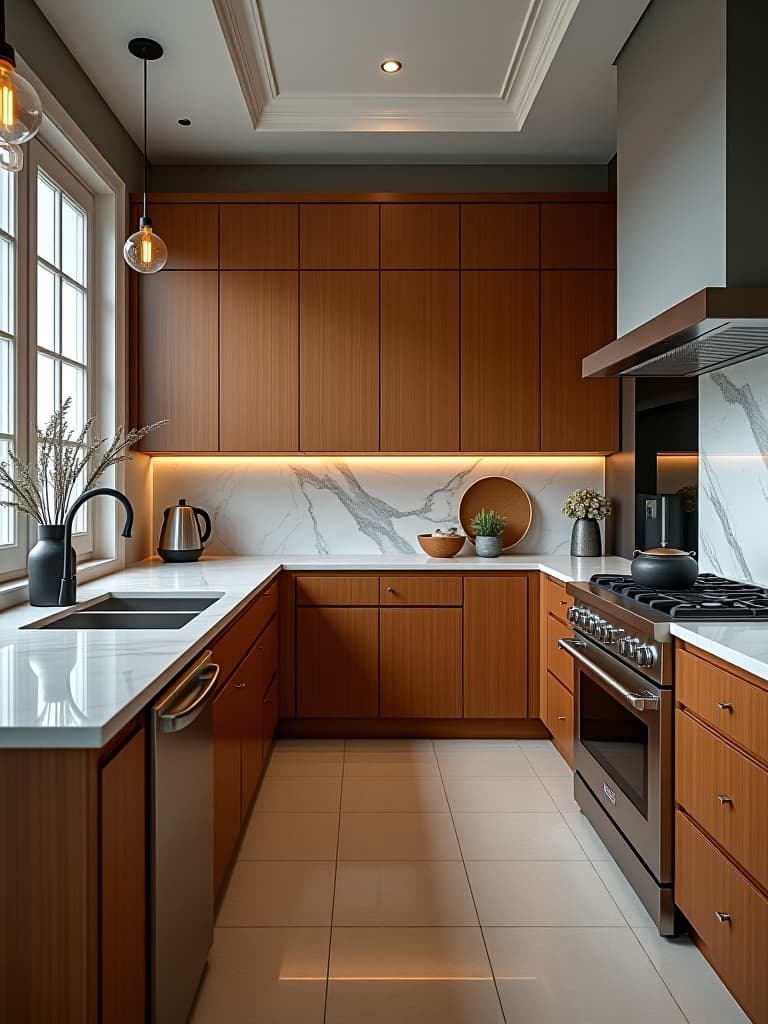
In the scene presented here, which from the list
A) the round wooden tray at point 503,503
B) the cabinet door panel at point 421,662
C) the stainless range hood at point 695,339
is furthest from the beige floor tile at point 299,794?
the stainless range hood at point 695,339

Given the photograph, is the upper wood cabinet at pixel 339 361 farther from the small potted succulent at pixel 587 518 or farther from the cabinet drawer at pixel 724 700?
the cabinet drawer at pixel 724 700

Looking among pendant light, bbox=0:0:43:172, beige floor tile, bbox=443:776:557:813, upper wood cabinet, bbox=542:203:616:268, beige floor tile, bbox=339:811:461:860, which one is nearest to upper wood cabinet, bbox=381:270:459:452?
upper wood cabinet, bbox=542:203:616:268

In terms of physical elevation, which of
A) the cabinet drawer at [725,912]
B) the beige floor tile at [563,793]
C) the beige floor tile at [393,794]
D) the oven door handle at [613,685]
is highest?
the oven door handle at [613,685]

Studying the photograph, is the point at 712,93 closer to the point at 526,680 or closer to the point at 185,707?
the point at 185,707

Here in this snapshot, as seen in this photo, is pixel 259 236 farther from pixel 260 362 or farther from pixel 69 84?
pixel 69 84

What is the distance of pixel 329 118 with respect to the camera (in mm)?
3916

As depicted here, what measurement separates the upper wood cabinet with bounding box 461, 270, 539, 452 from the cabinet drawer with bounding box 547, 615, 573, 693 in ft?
3.14

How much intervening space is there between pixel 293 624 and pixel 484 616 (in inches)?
35.4

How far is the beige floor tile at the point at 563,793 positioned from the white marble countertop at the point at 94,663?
825 mm

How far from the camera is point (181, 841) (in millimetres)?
1792

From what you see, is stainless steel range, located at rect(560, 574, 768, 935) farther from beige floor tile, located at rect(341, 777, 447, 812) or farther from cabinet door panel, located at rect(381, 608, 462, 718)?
cabinet door panel, located at rect(381, 608, 462, 718)

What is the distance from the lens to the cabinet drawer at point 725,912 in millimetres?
1750

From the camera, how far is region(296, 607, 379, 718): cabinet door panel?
401 centimetres

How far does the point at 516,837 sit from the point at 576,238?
2.83 m
